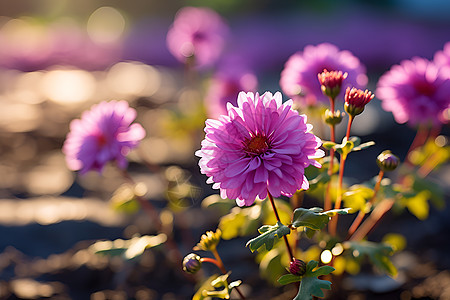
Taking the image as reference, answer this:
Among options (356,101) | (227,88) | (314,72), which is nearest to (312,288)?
(356,101)

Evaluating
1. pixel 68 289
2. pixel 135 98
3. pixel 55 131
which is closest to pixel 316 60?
pixel 68 289

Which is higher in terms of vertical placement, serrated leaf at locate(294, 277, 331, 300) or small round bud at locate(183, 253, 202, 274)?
small round bud at locate(183, 253, 202, 274)

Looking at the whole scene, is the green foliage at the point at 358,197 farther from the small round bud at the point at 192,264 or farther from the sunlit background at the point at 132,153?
the sunlit background at the point at 132,153

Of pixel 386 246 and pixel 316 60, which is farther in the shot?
pixel 316 60

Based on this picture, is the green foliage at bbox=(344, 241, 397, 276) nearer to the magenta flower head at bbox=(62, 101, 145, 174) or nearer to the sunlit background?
the sunlit background

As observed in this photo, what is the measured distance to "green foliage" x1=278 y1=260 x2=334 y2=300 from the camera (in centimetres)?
123

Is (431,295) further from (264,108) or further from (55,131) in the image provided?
(55,131)

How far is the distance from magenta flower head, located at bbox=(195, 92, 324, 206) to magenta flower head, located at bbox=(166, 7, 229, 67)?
81.0 inches

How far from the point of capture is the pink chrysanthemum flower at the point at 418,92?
1754mm

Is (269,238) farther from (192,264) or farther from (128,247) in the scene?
(128,247)

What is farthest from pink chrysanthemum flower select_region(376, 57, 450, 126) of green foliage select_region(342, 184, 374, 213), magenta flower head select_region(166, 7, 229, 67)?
magenta flower head select_region(166, 7, 229, 67)

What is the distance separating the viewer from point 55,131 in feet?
13.9

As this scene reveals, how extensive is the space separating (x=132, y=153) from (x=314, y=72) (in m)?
1.84

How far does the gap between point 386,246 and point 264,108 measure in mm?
705
